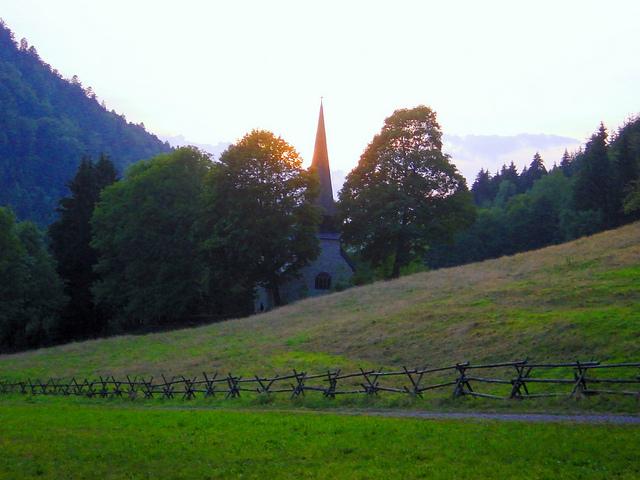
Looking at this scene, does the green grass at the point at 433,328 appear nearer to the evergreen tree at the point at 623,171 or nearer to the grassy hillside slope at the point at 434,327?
the grassy hillside slope at the point at 434,327

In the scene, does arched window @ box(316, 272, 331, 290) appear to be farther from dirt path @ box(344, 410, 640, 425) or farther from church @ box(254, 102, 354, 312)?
dirt path @ box(344, 410, 640, 425)

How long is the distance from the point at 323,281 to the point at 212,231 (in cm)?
1606

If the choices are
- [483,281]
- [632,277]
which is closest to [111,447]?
[632,277]

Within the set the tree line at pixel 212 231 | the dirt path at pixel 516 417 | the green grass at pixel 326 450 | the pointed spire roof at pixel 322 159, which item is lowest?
the dirt path at pixel 516 417

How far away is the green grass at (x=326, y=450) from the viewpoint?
40.9 feet

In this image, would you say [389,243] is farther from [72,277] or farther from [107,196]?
[72,277]

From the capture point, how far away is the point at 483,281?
1759 inches

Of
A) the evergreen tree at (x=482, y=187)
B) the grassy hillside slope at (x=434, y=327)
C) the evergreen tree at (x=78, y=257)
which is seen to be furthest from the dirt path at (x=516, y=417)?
the evergreen tree at (x=482, y=187)

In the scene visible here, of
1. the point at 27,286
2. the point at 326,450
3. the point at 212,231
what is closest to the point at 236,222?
the point at 212,231

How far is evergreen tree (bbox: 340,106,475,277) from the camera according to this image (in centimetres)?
6431

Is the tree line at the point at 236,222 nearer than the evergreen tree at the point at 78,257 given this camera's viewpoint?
Yes

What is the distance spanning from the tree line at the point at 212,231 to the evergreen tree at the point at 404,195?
0.36ft

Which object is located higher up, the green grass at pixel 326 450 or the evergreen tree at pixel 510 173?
the evergreen tree at pixel 510 173

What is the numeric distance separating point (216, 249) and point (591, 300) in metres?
35.6
